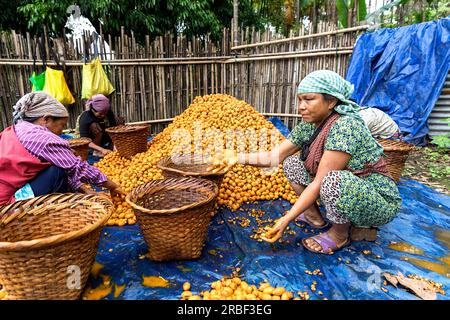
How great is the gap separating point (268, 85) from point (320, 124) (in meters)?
4.20

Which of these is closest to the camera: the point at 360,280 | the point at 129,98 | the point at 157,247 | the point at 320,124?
the point at 360,280

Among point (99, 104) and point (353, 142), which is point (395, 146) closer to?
point (353, 142)

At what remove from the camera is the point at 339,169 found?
6.41ft

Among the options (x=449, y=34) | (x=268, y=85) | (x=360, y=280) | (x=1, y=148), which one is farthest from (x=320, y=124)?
(x=268, y=85)

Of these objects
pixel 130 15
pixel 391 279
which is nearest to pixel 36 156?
pixel 391 279

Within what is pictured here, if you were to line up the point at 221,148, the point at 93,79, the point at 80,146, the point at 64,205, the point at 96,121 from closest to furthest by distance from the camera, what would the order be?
the point at 64,205, the point at 221,148, the point at 80,146, the point at 96,121, the point at 93,79

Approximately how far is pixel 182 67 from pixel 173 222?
4929 millimetres

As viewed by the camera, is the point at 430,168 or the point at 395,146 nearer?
the point at 395,146

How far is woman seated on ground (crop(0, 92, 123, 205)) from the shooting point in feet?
6.08

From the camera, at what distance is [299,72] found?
5.54 meters

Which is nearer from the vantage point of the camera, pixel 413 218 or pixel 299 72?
pixel 413 218

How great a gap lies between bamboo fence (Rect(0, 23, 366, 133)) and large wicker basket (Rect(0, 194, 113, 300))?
13.8 feet

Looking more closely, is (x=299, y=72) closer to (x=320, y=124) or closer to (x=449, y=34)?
(x=449, y=34)

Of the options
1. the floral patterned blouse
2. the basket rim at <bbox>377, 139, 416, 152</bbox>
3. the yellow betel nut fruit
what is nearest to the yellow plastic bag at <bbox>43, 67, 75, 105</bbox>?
the yellow betel nut fruit
